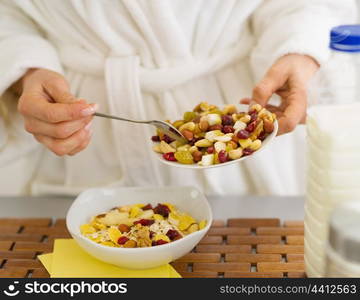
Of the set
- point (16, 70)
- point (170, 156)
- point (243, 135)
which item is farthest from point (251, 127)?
point (16, 70)

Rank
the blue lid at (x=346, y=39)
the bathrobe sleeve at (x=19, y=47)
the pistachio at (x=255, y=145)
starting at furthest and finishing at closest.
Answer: the bathrobe sleeve at (x=19, y=47) < the pistachio at (x=255, y=145) < the blue lid at (x=346, y=39)

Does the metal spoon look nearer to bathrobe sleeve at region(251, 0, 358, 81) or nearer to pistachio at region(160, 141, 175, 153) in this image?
pistachio at region(160, 141, 175, 153)

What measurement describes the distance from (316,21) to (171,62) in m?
0.30

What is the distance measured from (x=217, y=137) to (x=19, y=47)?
0.47 metres

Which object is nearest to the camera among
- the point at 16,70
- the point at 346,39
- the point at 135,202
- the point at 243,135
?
the point at 346,39

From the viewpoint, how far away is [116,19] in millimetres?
1241

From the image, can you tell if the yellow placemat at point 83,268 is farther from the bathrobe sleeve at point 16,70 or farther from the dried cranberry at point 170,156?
the bathrobe sleeve at point 16,70

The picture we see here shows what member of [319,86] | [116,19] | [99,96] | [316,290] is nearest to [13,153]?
[99,96]

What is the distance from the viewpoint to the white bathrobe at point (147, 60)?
4.05 ft

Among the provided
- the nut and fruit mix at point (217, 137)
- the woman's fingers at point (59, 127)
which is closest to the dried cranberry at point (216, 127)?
the nut and fruit mix at point (217, 137)

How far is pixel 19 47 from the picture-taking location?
124 centimetres

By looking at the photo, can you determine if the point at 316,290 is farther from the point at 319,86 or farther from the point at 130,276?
the point at 319,86

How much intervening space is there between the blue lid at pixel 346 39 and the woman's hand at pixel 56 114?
39 centimetres

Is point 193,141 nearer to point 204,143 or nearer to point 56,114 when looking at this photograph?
point 204,143
